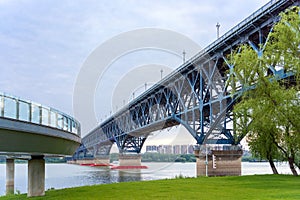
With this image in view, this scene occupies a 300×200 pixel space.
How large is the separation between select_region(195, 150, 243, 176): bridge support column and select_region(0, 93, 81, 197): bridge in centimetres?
2845

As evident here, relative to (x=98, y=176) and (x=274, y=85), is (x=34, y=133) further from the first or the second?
(x=98, y=176)

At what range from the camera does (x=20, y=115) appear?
1490 cm

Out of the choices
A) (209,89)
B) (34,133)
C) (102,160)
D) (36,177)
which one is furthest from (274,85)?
(102,160)

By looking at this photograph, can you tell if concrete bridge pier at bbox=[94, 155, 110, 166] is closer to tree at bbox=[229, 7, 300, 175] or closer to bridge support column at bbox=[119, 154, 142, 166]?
bridge support column at bbox=[119, 154, 142, 166]

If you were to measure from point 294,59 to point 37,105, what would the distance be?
16.7 meters

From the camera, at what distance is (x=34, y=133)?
53.3ft

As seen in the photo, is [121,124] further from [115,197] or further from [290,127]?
[115,197]

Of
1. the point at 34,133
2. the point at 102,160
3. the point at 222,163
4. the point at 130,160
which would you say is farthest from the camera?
the point at 102,160

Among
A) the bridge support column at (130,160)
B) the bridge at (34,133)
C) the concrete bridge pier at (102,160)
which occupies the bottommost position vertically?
the concrete bridge pier at (102,160)

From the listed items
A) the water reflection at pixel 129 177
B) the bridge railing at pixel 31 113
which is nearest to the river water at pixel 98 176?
the water reflection at pixel 129 177

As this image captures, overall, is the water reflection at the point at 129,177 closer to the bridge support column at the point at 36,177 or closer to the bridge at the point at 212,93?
the bridge at the point at 212,93

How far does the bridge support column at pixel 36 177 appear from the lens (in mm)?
21125

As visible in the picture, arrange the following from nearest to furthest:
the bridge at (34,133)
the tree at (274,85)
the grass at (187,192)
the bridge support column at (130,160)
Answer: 1. the bridge at (34,133)
2. the grass at (187,192)
3. the tree at (274,85)
4. the bridge support column at (130,160)

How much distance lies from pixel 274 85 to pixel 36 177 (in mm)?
16412
